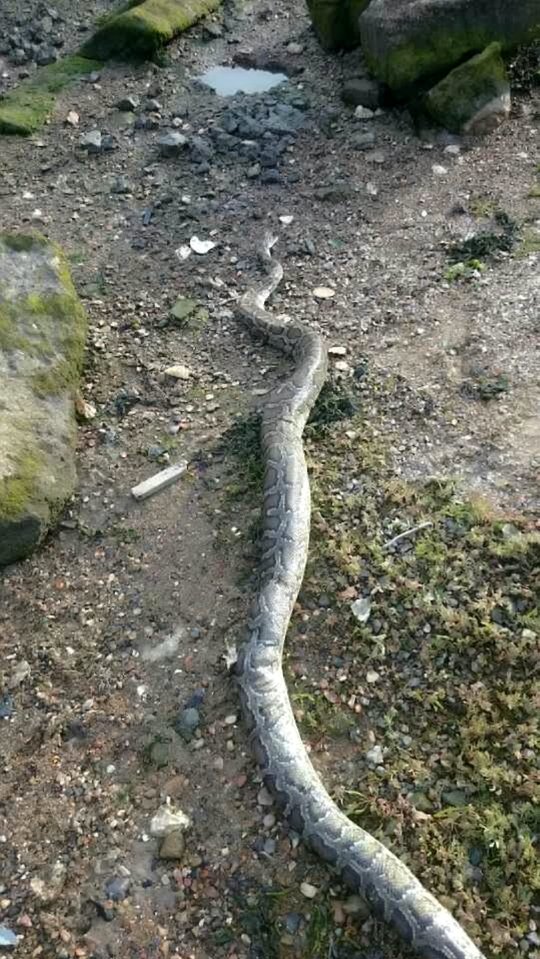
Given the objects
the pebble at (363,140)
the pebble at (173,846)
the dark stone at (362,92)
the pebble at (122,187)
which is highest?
the dark stone at (362,92)

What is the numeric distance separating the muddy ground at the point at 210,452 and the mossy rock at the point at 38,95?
0.21 m

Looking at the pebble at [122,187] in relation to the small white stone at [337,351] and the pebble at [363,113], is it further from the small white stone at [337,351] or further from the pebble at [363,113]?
the small white stone at [337,351]

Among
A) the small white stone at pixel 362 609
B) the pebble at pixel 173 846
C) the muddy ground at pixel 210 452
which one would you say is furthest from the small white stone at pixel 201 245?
the pebble at pixel 173 846

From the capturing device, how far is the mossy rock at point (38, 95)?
35.6 feet

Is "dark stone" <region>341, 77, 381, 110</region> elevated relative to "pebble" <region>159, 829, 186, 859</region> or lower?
elevated

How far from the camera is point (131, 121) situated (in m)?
11.0

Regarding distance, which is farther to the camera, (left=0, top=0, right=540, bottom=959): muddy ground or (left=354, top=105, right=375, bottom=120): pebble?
(left=354, top=105, right=375, bottom=120): pebble

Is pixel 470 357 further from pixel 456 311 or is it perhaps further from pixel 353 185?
pixel 353 185

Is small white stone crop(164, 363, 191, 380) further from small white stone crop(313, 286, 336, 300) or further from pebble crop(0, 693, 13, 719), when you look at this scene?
pebble crop(0, 693, 13, 719)

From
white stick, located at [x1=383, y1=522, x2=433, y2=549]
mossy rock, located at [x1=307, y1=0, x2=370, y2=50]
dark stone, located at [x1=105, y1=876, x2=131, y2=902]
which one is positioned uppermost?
mossy rock, located at [x1=307, y1=0, x2=370, y2=50]

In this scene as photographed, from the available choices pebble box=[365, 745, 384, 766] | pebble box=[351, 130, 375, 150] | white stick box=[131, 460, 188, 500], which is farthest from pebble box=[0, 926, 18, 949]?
pebble box=[351, 130, 375, 150]

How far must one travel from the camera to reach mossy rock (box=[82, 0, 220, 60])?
471 inches

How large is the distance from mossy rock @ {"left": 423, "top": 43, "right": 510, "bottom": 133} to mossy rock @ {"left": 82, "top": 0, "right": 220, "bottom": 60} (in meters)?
4.21

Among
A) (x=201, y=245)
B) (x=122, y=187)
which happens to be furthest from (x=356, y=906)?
(x=122, y=187)
